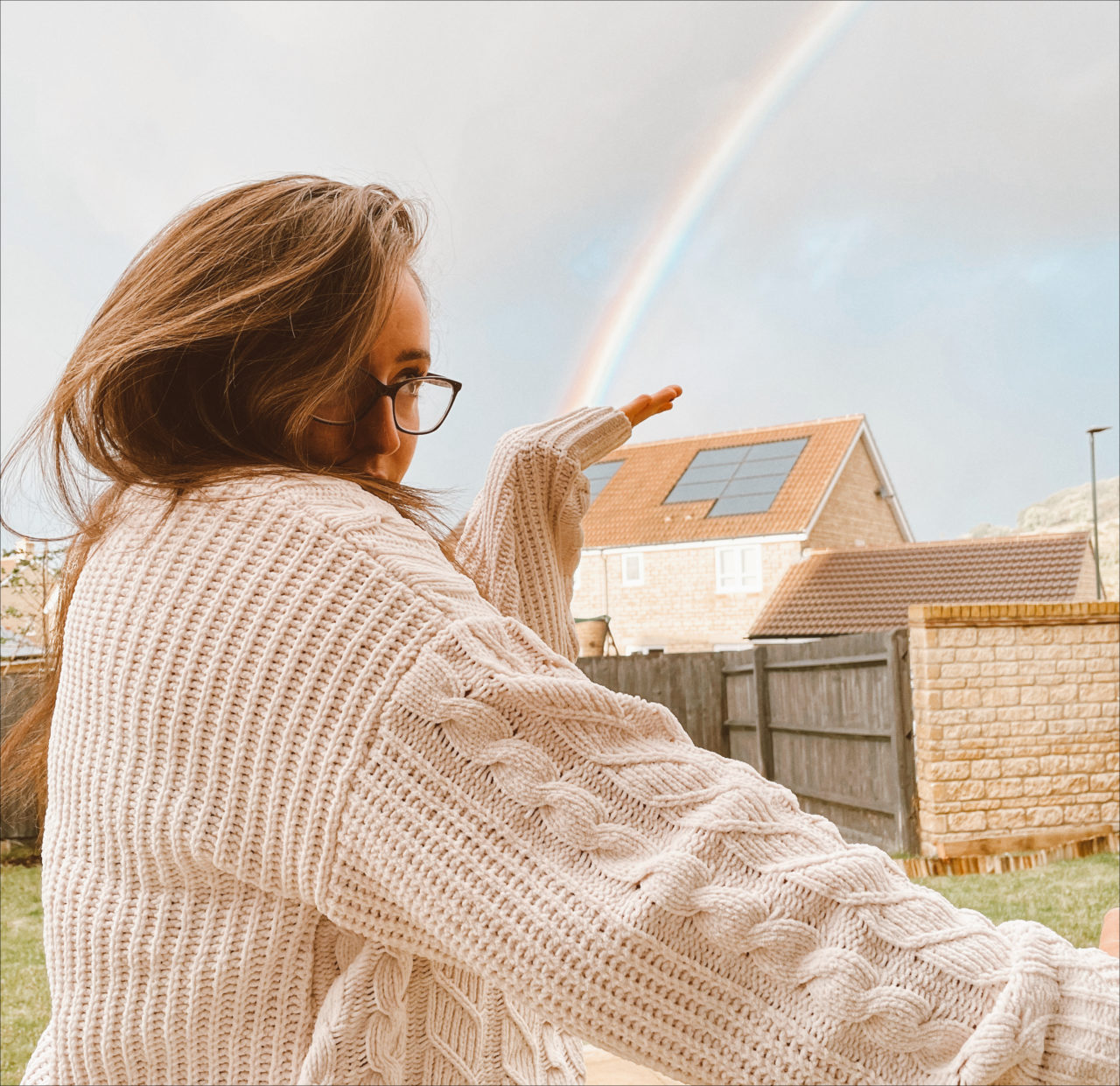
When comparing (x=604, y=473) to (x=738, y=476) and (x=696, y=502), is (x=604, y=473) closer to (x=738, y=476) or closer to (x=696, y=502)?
(x=696, y=502)

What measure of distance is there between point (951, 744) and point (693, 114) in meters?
14.0

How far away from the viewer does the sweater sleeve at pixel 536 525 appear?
116cm

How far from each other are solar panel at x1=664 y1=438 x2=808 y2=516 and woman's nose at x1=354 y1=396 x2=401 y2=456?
16.1 m

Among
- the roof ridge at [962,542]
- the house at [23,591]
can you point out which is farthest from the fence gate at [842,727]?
the roof ridge at [962,542]

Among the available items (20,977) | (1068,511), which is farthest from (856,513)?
(1068,511)

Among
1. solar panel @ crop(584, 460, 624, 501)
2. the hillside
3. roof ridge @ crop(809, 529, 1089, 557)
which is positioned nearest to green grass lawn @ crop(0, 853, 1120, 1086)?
roof ridge @ crop(809, 529, 1089, 557)

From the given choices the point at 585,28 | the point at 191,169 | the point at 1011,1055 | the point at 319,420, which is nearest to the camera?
the point at 1011,1055

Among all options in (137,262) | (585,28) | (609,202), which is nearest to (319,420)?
(137,262)

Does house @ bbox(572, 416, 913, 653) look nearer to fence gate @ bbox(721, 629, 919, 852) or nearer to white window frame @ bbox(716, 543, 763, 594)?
white window frame @ bbox(716, 543, 763, 594)

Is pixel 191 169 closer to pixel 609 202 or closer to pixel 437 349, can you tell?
pixel 609 202

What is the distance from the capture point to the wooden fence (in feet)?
20.4

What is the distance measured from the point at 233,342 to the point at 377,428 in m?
0.15

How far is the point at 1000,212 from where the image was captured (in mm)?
57219

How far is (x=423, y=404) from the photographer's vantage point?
0.95 m
